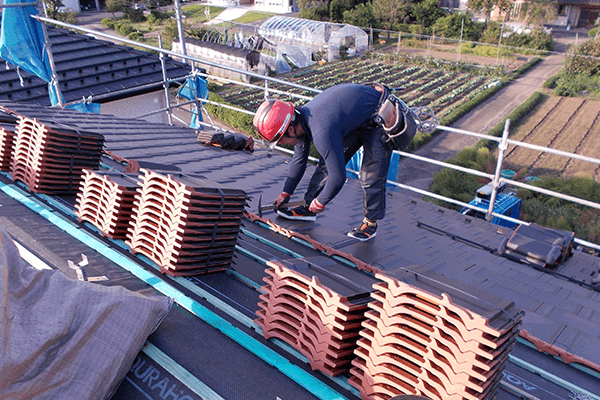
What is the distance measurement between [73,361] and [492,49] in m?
40.6

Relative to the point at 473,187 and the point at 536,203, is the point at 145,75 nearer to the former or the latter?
the point at 473,187

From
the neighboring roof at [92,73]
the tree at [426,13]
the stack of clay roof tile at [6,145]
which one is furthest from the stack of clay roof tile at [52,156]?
the tree at [426,13]

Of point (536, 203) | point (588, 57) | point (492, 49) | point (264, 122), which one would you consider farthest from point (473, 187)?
point (492, 49)

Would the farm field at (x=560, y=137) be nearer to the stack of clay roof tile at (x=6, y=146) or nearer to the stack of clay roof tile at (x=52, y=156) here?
the stack of clay roof tile at (x=52, y=156)

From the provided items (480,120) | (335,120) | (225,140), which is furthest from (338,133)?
(480,120)

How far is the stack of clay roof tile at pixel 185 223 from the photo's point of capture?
320 centimetres

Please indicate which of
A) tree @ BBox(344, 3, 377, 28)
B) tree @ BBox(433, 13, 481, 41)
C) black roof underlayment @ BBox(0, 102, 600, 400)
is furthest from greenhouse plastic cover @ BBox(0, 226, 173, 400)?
tree @ BBox(433, 13, 481, 41)

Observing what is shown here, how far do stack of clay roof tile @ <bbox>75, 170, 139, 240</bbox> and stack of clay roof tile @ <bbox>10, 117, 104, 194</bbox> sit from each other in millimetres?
660

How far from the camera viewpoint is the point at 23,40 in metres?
8.48

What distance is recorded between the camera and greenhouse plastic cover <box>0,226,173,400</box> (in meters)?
2.01

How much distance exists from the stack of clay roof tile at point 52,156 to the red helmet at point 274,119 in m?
1.93

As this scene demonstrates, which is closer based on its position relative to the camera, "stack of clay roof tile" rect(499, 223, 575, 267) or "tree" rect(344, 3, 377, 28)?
"stack of clay roof tile" rect(499, 223, 575, 267)

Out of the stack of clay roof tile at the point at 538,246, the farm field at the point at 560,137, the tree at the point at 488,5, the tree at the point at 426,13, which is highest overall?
the tree at the point at 488,5

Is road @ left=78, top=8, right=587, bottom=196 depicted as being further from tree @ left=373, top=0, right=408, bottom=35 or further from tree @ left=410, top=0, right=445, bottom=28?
tree @ left=373, top=0, right=408, bottom=35
